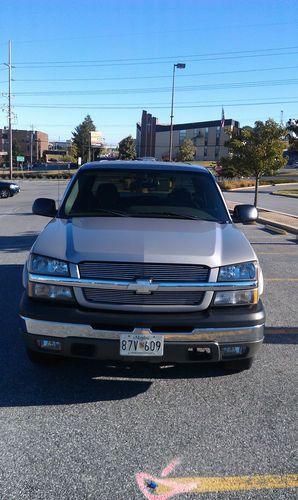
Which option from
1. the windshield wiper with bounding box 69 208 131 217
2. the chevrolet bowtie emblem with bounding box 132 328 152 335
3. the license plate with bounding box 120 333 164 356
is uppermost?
the windshield wiper with bounding box 69 208 131 217

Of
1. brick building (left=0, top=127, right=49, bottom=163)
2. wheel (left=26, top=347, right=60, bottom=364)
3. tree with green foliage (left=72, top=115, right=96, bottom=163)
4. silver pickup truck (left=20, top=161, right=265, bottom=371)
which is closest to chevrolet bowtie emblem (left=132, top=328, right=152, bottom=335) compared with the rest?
silver pickup truck (left=20, top=161, right=265, bottom=371)

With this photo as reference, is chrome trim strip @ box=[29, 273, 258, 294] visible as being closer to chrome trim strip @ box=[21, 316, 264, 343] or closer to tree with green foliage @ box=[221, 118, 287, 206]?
chrome trim strip @ box=[21, 316, 264, 343]

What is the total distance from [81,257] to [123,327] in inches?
23.2

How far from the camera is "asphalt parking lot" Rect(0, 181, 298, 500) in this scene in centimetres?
272

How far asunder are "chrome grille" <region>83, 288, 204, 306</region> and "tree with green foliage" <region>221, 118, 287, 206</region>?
14798 mm

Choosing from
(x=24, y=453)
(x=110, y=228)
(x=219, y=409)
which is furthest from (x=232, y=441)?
(x=110, y=228)

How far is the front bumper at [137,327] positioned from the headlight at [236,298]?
7 centimetres

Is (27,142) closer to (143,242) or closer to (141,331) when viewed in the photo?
(143,242)

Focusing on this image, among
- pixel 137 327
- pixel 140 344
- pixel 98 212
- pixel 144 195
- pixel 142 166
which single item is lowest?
pixel 140 344

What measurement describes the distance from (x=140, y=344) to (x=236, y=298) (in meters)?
0.78

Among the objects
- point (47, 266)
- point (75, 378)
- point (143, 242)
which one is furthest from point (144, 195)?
point (75, 378)

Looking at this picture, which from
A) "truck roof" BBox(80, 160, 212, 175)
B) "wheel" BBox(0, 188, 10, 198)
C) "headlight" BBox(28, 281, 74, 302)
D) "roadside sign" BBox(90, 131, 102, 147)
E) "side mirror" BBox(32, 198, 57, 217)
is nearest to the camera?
"headlight" BBox(28, 281, 74, 302)

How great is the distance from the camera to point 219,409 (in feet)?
11.8

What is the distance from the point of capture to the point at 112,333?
11.1 ft
